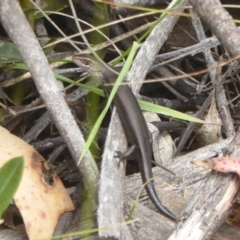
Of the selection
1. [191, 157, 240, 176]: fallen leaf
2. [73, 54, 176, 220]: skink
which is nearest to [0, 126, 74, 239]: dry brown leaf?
[73, 54, 176, 220]: skink

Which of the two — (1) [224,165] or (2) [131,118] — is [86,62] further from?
(1) [224,165]

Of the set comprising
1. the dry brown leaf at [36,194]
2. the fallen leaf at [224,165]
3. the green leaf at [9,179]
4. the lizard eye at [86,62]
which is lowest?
the dry brown leaf at [36,194]

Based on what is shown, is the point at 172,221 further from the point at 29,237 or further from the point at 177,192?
the point at 29,237

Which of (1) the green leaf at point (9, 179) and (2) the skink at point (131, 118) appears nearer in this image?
(1) the green leaf at point (9, 179)

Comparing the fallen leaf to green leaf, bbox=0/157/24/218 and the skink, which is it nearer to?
the skink

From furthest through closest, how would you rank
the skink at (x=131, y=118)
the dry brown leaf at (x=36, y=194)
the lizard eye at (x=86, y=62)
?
the lizard eye at (x=86, y=62) < the skink at (x=131, y=118) < the dry brown leaf at (x=36, y=194)

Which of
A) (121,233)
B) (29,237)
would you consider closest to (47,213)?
(29,237)

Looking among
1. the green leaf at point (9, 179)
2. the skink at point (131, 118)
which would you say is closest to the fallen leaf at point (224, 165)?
the skink at point (131, 118)

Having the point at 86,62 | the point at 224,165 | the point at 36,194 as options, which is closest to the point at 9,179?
the point at 36,194

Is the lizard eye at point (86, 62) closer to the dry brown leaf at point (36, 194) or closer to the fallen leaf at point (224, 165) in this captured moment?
the dry brown leaf at point (36, 194)
